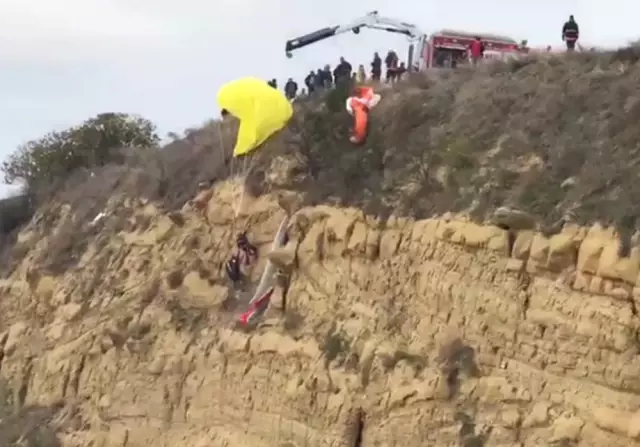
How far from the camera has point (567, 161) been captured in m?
12.1

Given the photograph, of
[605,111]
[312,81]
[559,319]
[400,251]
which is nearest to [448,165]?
[400,251]

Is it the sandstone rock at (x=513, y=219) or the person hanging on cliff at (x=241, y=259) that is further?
the person hanging on cliff at (x=241, y=259)

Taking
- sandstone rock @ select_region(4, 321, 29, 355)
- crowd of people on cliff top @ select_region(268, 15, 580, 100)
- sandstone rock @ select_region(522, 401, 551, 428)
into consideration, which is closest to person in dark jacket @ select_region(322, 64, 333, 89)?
crowd of people on cliff top @ select_region(268, 15, 580, 100)

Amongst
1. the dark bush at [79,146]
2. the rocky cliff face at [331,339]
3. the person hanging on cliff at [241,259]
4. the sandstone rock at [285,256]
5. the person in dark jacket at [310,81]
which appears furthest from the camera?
the dark bush at [79,146]

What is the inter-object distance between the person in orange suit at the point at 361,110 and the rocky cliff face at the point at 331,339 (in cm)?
141

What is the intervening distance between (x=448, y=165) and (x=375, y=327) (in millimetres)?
2334

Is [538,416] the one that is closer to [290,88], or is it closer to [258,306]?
[258,306]

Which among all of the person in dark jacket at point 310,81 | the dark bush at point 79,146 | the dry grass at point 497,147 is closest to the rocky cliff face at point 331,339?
the dry grass at point 497,147

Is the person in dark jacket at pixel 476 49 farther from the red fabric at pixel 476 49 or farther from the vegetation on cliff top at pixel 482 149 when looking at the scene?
the vegetation on cliff top at pixel 482 149

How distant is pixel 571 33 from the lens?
52.2 ft

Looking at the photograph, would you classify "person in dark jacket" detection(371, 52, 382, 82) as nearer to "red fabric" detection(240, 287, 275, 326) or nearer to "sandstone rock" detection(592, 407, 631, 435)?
"red fabric" detection(240, 287, 275, 326)

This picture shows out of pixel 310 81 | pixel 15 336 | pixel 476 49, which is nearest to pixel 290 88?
pixel 310 81

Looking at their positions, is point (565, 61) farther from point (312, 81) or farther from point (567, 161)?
point (312, 81)

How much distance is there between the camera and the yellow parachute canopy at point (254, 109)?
1572 cm
